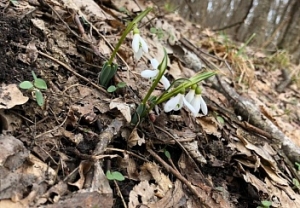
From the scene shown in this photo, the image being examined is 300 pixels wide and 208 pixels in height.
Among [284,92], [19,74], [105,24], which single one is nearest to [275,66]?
[284,92]

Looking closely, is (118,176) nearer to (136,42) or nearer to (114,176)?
(114,176)

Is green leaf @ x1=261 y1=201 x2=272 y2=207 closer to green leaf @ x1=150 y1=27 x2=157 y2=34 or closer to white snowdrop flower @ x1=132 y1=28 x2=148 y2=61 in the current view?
white snowdrop flower @ x1=132 y1=28 x2=148 y2=61

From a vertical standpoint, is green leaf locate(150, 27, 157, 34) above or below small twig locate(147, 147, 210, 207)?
above

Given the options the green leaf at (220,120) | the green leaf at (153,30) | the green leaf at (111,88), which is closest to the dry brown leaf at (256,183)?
the green leaf at (220,120)

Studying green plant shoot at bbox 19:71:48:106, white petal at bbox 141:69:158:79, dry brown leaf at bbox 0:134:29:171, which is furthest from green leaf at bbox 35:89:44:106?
white petal at bbox 141:69:158:79

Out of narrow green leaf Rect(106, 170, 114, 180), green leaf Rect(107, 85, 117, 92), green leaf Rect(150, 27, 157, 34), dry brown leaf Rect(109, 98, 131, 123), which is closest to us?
narrow green leaf Rect(106, 170, 114, 180)

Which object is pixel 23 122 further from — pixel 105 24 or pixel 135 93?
pixel 105 24

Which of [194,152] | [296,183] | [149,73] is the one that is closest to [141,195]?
[194,152]
